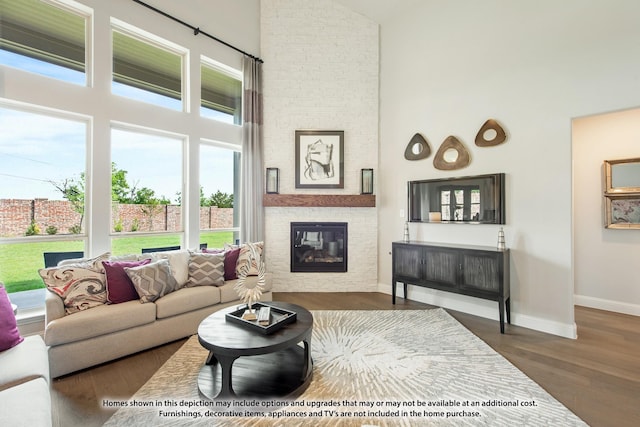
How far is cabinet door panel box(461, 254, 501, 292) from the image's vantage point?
318 centimetres

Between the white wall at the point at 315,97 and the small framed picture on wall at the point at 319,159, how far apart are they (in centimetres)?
10

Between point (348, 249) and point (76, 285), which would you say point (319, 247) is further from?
point (76, 285)

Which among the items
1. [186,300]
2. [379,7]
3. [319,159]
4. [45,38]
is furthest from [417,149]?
[45,38]

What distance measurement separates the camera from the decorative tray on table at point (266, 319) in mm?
2078

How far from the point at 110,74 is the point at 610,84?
530cm

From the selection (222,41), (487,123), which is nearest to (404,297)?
(487,123)

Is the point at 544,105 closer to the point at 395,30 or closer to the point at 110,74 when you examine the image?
the point at 395,30

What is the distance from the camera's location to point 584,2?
9.62 ft

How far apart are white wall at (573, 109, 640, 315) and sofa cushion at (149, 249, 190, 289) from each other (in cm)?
515

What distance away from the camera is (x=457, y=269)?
3.47 metres

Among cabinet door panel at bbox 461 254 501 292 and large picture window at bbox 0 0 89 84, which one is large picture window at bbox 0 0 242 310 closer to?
large picture window at bbox 0 0 89 84

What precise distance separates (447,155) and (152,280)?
153 inches

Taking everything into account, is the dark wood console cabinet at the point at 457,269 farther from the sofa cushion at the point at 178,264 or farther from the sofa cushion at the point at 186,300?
the sofa cushion at the point at 178,264

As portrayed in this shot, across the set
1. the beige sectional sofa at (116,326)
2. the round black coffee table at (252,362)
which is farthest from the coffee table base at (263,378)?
the beige sectional sofa at (116,326)
